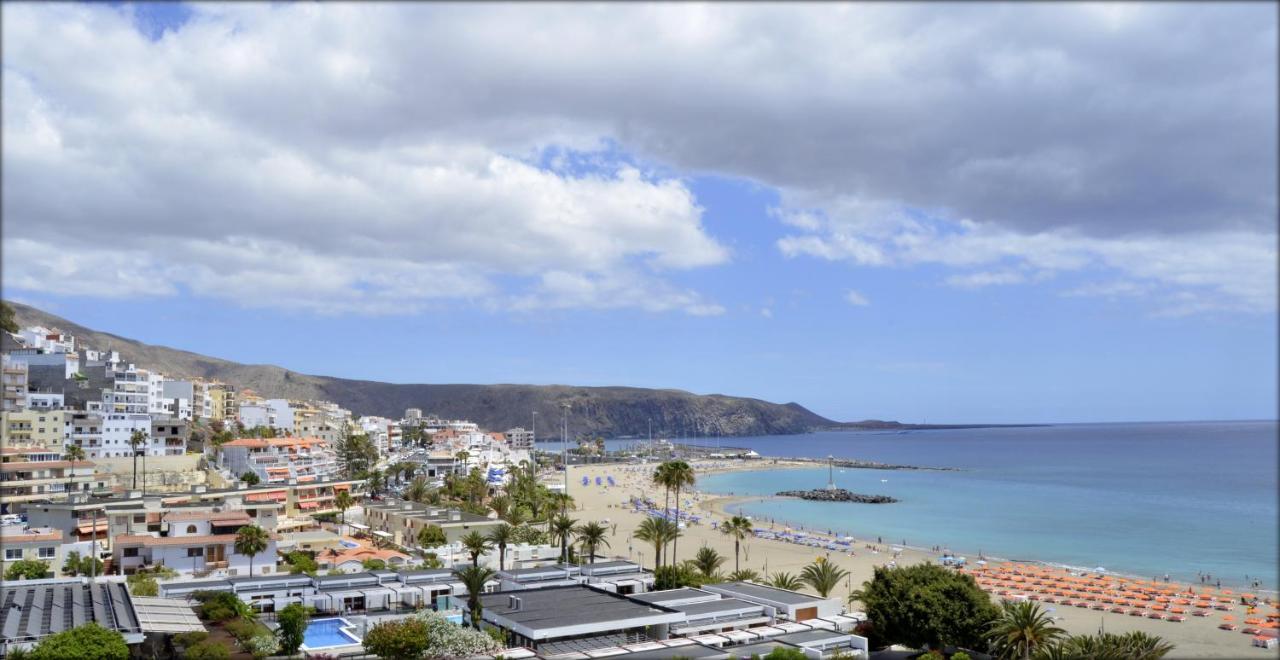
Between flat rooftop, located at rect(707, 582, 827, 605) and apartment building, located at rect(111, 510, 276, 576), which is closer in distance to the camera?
flat rooftop, located at rect(707, 582, 827, 605)

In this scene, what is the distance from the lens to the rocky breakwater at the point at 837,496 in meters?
99.7

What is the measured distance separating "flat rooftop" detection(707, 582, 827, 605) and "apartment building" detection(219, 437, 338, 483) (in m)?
42.5

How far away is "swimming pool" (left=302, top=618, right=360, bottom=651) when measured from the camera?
90.3 feet

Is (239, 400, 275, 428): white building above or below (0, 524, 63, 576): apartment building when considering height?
above

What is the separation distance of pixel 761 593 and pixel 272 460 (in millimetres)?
50591

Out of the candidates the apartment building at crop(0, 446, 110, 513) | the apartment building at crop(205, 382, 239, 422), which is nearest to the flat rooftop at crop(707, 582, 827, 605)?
the apartment building at crop(0, 446, 110, 513)

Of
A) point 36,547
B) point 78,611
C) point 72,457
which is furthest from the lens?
point 72,457

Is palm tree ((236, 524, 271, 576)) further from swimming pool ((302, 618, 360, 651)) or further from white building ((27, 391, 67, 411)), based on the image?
white building ((27, 391, 67, 411))

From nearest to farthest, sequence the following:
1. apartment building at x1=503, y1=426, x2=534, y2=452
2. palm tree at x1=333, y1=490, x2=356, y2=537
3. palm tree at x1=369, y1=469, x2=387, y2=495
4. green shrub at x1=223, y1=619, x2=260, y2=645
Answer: green shrub at x1=223, y1=619, x2=260, y2=645
palm tree at x1=333, y1=490, x2=356, y2=537
palm tree at x1=369, y1=469, x2=387, y2=495
apartment building at x1=503, y1=426, x2=534, y2=452

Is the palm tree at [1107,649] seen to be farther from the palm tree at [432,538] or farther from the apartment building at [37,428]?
the apartment building at [37,428]

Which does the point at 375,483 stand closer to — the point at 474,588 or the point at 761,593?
the point at 474,588

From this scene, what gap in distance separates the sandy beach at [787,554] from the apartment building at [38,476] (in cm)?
3239

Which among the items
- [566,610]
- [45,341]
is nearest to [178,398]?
[45,341]

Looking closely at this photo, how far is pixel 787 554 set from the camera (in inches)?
2311
